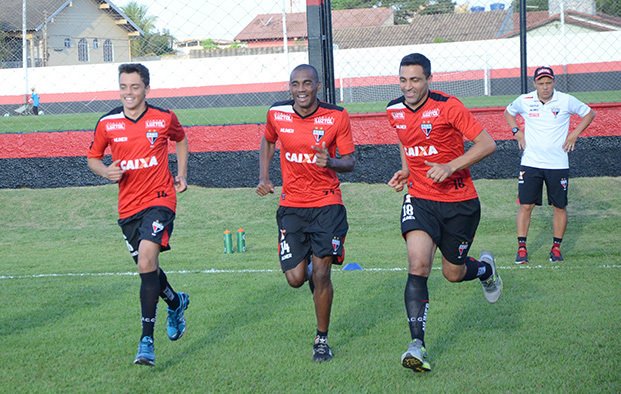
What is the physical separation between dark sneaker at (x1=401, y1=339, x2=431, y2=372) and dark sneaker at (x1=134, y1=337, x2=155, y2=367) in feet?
5.58

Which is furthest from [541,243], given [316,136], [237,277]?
[316,136]

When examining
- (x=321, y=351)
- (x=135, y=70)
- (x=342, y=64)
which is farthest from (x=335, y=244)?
(x=342, y=64)

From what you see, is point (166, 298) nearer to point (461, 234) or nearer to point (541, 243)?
point (461, 234)

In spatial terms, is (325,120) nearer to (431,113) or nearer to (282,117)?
(282,117)

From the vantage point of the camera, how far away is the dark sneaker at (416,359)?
18.4ft

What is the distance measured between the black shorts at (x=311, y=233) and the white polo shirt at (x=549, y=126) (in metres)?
4.76

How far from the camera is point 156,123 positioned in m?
6.83

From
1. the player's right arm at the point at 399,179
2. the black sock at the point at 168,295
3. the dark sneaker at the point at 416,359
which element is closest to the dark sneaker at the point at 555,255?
the player's right arm at the point at 399,179

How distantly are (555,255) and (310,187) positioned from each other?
4843 millimetres

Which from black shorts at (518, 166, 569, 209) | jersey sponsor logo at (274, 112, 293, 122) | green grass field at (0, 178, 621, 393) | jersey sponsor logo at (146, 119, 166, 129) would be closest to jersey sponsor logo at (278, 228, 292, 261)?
green grass field at (0, 178, 621, 393)

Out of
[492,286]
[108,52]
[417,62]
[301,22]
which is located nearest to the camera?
[417,62]

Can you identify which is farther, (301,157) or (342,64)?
Result: (342,64)

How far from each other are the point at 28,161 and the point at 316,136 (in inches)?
419

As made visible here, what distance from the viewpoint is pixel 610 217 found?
13.4 m
